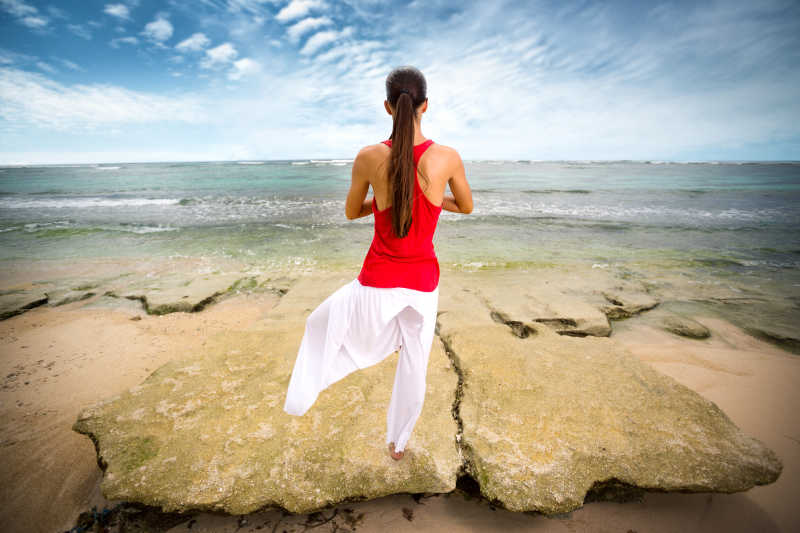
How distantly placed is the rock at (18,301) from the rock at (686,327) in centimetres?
843

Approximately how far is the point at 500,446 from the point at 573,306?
2821 millimetres

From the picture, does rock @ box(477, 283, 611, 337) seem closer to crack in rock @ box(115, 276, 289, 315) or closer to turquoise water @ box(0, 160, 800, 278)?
turquoise water @ box(0, 160, 800, 278)

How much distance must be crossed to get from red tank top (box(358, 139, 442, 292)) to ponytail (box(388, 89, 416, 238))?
8cm

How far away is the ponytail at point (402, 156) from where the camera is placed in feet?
5.03

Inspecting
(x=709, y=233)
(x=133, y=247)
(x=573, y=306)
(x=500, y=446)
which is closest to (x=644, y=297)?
(x=573, y=306)

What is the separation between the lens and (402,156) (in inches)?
60.2

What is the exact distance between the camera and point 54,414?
2.70 meters

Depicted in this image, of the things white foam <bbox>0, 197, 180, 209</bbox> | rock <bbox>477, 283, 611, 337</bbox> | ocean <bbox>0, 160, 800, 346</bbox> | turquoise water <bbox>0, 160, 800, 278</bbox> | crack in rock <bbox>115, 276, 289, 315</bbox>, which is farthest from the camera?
white foam <bbox>0, 197, 180, 209</bbox>

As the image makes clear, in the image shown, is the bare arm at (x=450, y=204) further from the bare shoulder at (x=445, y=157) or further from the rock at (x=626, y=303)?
the rock at (x=626, y=303)

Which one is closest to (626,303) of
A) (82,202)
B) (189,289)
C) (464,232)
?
(464,232)

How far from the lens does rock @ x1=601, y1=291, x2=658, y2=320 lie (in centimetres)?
446

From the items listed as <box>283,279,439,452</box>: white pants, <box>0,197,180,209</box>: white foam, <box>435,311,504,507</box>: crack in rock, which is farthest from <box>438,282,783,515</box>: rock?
<box>0,197,180,209</box>: white foam

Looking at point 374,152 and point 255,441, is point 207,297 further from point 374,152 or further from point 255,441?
point 374,152

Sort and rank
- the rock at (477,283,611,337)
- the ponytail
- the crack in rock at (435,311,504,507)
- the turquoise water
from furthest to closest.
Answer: the turquoise water, the rock at (477,283,611,337), the crack in rock at (435,311,504,507), the ponytail
